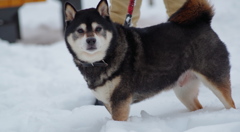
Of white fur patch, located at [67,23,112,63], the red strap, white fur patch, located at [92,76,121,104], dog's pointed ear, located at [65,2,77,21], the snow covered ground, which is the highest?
dog's pointed ear, located at [65,2,77,21]

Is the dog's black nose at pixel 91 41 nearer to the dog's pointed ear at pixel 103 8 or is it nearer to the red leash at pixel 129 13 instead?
the dog's pointed ear at pixel 103 8

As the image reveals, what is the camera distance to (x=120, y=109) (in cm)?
258

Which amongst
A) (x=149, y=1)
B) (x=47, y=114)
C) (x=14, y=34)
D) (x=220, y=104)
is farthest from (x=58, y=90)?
(x=149, y=1)

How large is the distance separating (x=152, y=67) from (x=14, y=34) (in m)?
4.21

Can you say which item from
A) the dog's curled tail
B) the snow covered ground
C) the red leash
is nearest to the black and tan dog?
the dog's curled tail

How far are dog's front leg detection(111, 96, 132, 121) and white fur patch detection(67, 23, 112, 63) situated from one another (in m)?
0.35

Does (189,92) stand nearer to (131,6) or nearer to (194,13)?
(194,13)

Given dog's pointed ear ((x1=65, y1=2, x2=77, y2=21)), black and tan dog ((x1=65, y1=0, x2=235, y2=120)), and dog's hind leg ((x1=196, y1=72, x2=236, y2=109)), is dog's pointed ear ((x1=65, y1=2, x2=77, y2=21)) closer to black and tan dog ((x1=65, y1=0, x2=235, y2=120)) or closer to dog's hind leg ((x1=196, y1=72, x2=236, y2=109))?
black and tan dog ((x1=65, y1=0, x2=235, y2=120))

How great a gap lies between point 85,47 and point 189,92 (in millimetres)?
1053

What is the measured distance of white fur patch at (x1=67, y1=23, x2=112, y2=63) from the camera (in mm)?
2465

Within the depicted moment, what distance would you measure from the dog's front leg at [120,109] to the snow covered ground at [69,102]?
0.07 m

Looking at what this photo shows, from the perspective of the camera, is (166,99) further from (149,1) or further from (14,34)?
(149,1)

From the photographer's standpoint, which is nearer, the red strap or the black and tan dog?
the black and tan dog

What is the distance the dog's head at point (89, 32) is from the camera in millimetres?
Result: 2465
